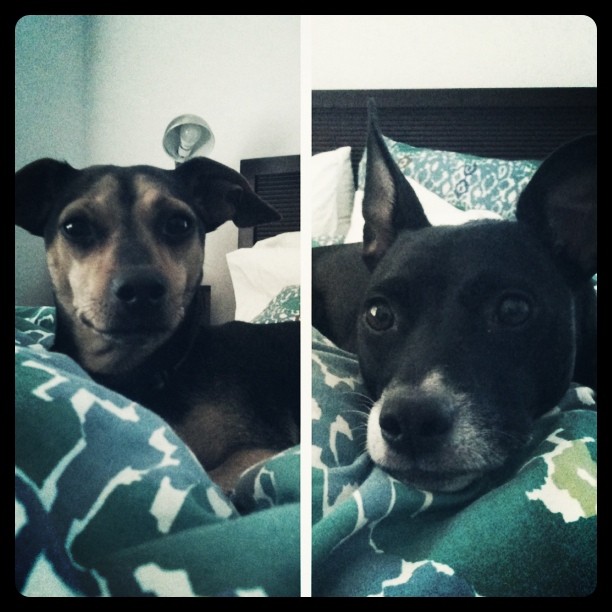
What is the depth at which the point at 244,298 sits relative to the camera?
3.23 ft

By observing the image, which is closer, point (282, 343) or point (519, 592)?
point (519, 592)

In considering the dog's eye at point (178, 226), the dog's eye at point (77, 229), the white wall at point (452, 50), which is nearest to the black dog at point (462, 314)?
the white wall at point (452, 50)

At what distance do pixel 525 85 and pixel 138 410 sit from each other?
3.11 feet

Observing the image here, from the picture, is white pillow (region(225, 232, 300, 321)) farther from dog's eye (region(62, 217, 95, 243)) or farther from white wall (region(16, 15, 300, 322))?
dog's eye (region(62, 217, 95, 243))

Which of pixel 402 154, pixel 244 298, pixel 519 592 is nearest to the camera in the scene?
pixel 519 592

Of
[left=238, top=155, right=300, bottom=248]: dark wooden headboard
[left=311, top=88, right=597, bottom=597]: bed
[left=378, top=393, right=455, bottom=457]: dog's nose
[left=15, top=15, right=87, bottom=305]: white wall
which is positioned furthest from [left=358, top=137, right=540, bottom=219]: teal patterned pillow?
[left=15, top=15, right=87, bottom=305]: white wall

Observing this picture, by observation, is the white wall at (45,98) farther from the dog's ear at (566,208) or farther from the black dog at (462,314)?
the dog's ear at (566,208)

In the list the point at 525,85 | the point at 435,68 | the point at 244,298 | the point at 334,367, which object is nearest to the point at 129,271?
the point at 244,298

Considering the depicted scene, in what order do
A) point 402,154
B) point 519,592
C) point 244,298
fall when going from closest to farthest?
point 519,592
point 244,298
point 402,154

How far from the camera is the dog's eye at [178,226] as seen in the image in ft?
3.13

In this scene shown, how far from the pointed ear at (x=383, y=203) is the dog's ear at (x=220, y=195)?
177 mm

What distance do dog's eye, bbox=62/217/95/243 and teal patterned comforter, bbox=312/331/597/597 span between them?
494mm
